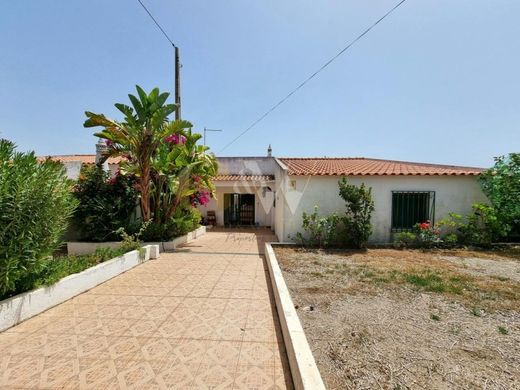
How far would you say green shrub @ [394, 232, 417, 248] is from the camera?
11928 mm

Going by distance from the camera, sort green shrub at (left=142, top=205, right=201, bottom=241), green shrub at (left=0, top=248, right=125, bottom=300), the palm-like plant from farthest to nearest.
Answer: green shrub at (left=142, top=205, right=201, bottom=241) < the palm-like plant < green shrub at (left=0, top=248, right=125, bottom=300)

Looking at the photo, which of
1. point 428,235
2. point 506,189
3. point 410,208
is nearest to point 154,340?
point 428,235

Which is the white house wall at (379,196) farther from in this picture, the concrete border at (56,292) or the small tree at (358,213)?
the concrete border at (56,292)

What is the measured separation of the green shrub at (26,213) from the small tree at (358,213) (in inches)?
381

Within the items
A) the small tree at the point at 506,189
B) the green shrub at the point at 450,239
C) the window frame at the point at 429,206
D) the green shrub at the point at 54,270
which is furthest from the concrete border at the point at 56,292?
the small tree at the point at 506,189

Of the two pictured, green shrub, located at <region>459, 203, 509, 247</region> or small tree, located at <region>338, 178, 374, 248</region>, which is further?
green shrub, located at <region>459, 203, 509, 247</region>

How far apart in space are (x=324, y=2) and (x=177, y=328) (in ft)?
30.8

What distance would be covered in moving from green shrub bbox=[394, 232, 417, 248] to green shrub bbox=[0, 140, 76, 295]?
12.2 meters

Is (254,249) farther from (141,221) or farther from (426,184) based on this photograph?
(426,184)

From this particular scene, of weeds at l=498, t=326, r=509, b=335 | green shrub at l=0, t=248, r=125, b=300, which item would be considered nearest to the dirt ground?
weeds at l=498, t=326, r=509, b=335

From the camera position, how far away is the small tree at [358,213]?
1130cm

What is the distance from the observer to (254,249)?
38.7 feet

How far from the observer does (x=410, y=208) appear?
41.7 ft

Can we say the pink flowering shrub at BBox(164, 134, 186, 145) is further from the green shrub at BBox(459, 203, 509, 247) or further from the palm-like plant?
the green shrub at BBox(459, 203, 509, 247)
